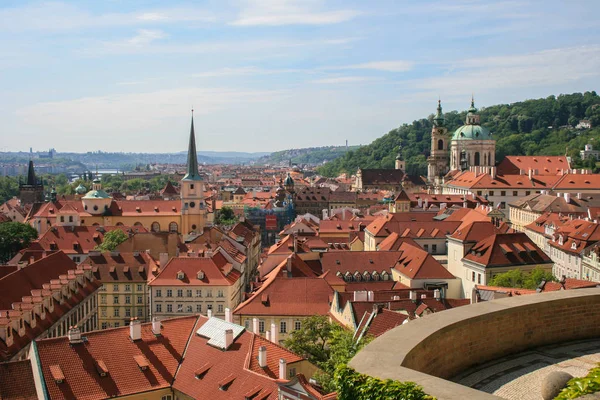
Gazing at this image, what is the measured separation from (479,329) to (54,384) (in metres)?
22.3

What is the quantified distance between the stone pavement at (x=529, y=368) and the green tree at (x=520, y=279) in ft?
135

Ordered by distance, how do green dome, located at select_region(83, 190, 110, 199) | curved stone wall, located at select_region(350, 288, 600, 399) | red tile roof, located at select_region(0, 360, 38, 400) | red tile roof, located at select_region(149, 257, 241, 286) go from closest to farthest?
curved stone wall, located at select_region(350, 288, 600, 399) < red tile roof, located at select_region(0, 360, 38, 400) < red tile roof, located at select_region(149, 257, 241, 286) < green dome, located at select_region(83, 190, 110, 199)

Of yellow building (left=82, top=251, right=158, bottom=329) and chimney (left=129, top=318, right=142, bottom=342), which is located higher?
chimney (left=129, top=318, right=142, bottom=342)

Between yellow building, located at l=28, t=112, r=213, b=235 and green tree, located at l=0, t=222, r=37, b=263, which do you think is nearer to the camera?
green tree, located at l=0, t=222, r=37, b=263

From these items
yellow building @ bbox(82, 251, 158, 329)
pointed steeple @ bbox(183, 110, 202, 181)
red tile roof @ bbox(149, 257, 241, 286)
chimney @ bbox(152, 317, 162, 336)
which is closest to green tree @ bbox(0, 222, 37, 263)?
pointed steeple @ bbox(183, 110, 202, 181)

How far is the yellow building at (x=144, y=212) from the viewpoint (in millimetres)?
97250

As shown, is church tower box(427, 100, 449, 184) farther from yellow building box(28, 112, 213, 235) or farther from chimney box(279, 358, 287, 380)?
chimney box(279, 358, 287, 380)

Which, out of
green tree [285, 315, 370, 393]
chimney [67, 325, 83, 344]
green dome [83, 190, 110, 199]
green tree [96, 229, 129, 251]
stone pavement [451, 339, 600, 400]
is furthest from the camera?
A: green dome [83, 190, 110, 199]

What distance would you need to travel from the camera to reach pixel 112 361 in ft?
98.5

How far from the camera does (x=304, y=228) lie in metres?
87.6

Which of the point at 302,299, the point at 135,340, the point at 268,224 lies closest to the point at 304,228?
the point at 268,224

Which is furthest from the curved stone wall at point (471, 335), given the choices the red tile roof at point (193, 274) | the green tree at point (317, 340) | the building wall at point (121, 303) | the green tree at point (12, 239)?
the green tree at point (12, 239)

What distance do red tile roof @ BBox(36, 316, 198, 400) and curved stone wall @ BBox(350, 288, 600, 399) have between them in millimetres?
21720

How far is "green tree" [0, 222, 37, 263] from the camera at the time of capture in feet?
269
